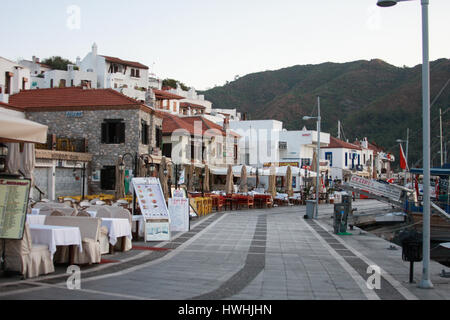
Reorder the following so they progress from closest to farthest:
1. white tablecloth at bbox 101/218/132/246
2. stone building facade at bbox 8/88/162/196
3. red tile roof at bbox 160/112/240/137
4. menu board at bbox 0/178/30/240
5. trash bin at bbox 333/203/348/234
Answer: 1. menu board at bbox 0/178/30/240
2. white tablecloth at bbox 101/218/132/246
3. trash bin at bbox 333/203/348/234
4. stone building facade at bbox 8/88/162/196
5. red tile roof at bbox 160/112/240/137

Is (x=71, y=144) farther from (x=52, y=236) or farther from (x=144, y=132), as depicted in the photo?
(x=52, y=236)

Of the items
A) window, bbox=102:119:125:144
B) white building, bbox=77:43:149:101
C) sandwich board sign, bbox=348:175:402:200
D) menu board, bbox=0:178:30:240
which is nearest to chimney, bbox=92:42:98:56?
white building, bbox=77:43:149:101

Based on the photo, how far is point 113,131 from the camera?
3294 cm

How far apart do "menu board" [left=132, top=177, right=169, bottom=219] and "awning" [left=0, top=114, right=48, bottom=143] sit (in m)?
7.19

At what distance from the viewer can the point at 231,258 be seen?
12.9 metres

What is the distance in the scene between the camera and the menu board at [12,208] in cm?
894

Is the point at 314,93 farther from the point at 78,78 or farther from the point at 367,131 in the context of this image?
the point at 78,78

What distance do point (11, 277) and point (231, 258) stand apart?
18.1 ft

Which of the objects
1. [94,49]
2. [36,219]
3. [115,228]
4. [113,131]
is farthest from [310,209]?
[94,49]

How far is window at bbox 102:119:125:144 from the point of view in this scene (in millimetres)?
32688

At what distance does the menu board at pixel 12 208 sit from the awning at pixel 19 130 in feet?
2.60

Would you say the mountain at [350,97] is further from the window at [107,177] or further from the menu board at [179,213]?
the menu board at [179,213]

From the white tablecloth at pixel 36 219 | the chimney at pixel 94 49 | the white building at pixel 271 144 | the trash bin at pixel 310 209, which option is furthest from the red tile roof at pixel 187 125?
the white tablecloth at pixel 36 219

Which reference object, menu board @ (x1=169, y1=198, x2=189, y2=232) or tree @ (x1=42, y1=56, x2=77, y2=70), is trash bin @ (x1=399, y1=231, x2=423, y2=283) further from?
tree @ (x1=42, y1=56, x2=77, y2=70)
